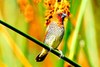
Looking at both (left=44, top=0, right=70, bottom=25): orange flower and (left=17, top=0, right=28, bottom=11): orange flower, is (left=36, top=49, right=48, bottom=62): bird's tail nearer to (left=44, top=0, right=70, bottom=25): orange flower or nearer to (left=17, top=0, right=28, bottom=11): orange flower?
(left=44, top=0, right=70, bottom=25): orange flower

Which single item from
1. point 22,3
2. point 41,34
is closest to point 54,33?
point 41,34

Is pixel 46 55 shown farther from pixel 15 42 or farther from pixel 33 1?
pixel 33 1

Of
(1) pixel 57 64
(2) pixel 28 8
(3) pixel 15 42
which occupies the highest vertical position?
(2) pixel 28 8

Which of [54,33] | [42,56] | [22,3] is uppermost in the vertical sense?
[22,3]

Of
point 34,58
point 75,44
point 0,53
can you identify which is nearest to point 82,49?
point 75,44

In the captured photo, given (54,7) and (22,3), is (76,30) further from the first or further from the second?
(22,3)

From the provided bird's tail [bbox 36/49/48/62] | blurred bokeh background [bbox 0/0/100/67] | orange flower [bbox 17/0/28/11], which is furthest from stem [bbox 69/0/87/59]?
orange flower [bbox 17/0/28/11]

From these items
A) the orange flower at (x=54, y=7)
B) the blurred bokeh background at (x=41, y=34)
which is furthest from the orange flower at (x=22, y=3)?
the orange flower at (x=54, y=7)
